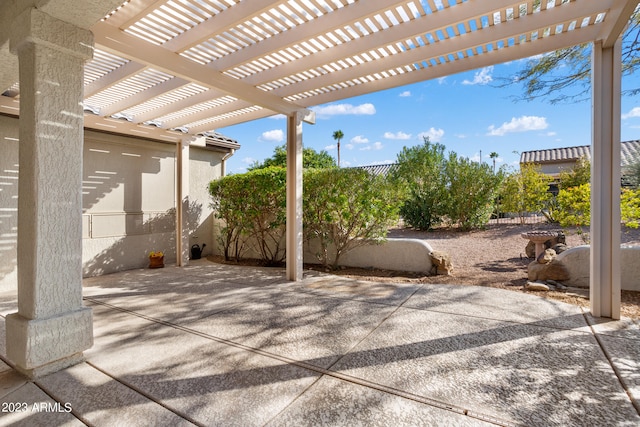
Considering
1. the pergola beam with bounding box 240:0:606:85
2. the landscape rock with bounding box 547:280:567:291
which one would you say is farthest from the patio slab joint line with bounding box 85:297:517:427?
the landscape rock with bounding box 547:280:567:291

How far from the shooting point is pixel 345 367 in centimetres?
279

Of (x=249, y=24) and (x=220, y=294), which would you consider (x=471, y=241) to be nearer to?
(x=220, y=294)

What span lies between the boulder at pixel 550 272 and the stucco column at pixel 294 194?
4.36 meters

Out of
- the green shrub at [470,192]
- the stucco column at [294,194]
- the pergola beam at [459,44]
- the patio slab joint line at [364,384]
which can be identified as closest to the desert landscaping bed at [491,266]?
the green shrub at [470,192]

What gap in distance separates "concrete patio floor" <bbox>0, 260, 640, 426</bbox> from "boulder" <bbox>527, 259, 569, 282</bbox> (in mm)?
1298

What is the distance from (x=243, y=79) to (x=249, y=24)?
1.35 m

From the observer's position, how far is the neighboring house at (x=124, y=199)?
586cm

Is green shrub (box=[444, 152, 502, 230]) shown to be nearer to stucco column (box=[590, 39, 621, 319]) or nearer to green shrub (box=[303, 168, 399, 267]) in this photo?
green shrub (box=[303, 168, 399, 267])

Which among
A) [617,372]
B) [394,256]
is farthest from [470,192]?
[617,372]

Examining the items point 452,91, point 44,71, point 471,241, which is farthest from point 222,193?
point 452,91

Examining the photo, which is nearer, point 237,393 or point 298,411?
point 298,411

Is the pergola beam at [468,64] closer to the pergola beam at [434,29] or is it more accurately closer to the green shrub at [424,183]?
the pergola beam at [434,29]

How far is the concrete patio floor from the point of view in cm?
217

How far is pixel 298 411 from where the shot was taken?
2.20 m
